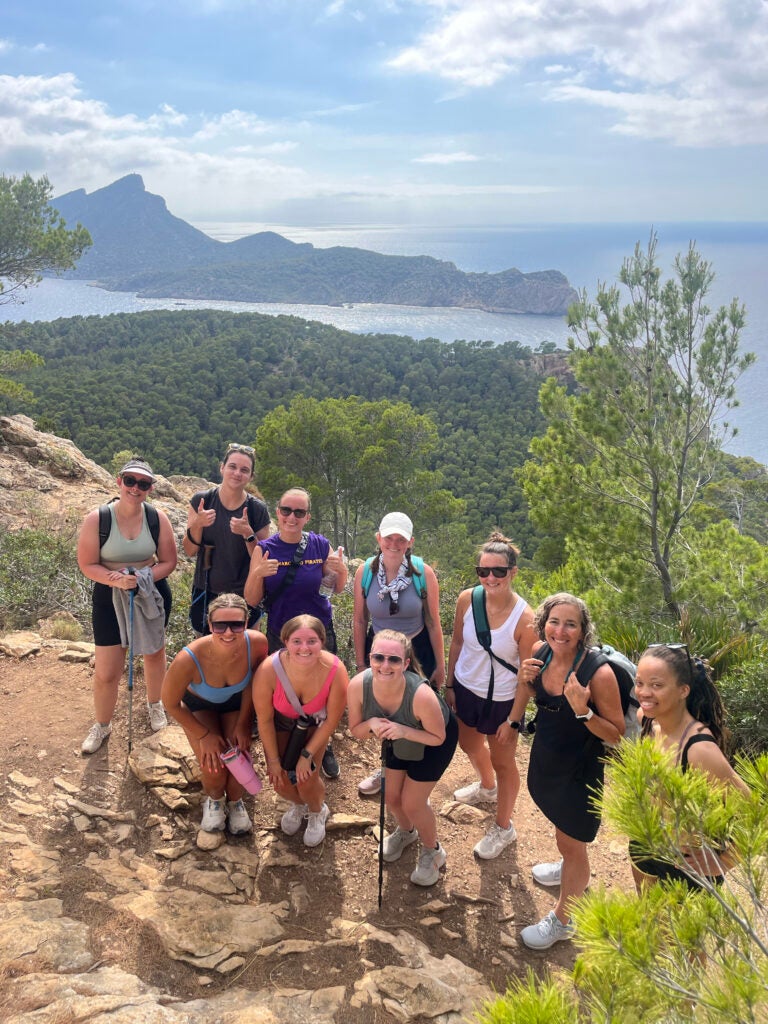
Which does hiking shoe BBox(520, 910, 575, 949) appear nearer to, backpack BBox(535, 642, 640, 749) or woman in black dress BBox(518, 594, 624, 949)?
woman in black dress BBox(518, 594, 624, 949)

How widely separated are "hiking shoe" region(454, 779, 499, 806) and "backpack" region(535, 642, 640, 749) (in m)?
1.57

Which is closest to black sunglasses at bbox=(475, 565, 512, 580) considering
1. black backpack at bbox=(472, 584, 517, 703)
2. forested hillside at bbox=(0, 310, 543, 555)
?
black backpack at bbox=(472, 584, 517, 703)

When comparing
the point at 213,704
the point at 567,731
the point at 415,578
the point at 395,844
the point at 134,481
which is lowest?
the point at 395,844

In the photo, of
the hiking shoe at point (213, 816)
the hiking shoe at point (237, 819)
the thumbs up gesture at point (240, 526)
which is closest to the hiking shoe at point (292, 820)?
the hiking shoe at point (237, 819)

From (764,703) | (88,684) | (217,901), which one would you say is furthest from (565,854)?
(88,684)

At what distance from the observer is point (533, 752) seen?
2.96 meters

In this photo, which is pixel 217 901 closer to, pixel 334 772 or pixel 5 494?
pixel 334 772

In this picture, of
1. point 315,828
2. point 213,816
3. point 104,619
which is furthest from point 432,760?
point 104,619

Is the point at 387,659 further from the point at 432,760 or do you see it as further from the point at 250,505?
the point at 250,505

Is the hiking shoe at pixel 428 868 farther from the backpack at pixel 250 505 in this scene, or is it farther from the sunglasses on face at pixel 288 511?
the backpack at pixel 250 505

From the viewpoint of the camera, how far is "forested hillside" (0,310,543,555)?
29.8m

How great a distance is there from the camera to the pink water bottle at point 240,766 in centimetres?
332

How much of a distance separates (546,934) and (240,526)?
253cm

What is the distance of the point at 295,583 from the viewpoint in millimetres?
3600
